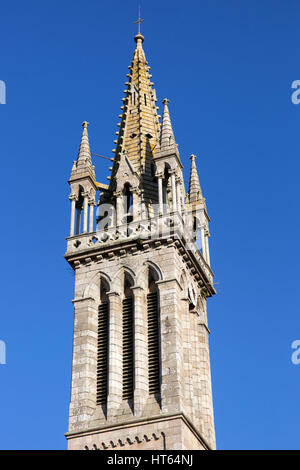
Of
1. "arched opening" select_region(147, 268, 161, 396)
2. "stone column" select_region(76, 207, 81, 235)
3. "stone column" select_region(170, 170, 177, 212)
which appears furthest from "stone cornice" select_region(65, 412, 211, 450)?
"stone column" select_region(76, 207, 81, 235)

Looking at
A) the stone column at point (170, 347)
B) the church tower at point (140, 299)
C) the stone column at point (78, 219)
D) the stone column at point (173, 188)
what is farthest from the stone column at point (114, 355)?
the stone column at point (173, 188)

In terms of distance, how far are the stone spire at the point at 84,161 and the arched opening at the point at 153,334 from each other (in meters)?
6.32

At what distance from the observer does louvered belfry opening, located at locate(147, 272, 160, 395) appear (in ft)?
124

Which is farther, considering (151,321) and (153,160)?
(153,160)

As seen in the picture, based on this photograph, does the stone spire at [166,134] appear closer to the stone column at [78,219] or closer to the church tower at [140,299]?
the church tower at [140,299]

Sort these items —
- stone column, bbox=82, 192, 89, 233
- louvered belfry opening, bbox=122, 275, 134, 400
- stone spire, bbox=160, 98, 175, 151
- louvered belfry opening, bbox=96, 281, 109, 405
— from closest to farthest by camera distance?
louvered belfry opening, bbox=122, 275, 134, 400 → louvered belfry opening, bbox=96, 281, 109, 405 → stone column, bbox=82, 192, 89, 233 → stone spire, bbox=160, 98, 175, 151

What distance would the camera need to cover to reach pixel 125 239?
40.9 meters

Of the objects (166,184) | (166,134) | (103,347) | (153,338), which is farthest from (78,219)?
(153,338)

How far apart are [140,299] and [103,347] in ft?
7.54

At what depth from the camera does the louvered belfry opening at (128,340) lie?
1497 inches

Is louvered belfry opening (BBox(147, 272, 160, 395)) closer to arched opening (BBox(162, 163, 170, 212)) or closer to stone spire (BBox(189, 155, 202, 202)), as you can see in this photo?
arched opening (BBox(162, 163, 170, 212))
